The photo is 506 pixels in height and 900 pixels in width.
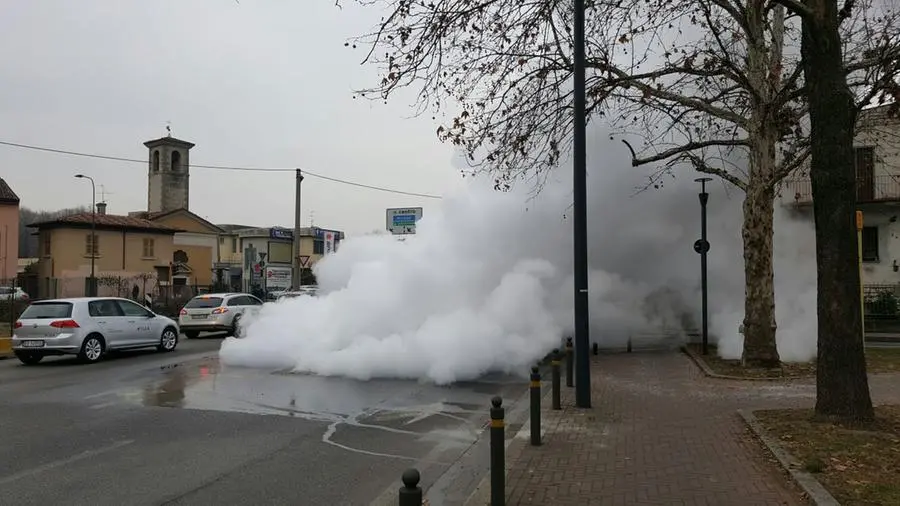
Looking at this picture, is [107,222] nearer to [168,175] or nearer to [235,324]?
[168,175]

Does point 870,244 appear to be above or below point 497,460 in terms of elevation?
above

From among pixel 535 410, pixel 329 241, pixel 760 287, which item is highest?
pixel 329 241

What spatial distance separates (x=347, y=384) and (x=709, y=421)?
5745mm

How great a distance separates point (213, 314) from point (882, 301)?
21458 mm

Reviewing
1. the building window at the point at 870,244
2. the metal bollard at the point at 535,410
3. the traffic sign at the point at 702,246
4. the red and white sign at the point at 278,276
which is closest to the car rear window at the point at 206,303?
the traffic sign at the point at 702,246

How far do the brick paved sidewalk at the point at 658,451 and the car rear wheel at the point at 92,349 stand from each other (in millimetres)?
10221

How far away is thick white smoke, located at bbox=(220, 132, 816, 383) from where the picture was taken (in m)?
12.1

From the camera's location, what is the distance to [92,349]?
1473cm

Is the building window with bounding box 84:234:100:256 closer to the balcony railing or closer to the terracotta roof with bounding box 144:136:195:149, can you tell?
the terracotta roof with bounding box 144:136:195:149

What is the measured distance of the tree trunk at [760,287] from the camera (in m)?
12.3

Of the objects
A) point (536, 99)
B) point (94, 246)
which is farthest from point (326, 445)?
point (94, 246)

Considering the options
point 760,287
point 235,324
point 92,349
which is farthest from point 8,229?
point 760,287

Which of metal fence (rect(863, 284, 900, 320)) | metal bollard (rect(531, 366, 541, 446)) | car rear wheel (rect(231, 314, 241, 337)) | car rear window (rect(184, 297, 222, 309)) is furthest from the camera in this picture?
car rear window (rect(184, 297, 222, 309))

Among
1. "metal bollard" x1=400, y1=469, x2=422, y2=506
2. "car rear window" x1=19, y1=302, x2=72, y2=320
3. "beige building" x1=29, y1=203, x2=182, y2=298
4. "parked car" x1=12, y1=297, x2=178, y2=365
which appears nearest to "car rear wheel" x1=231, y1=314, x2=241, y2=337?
"parked car" x1=12, y1=297, x2=178, y2=365
